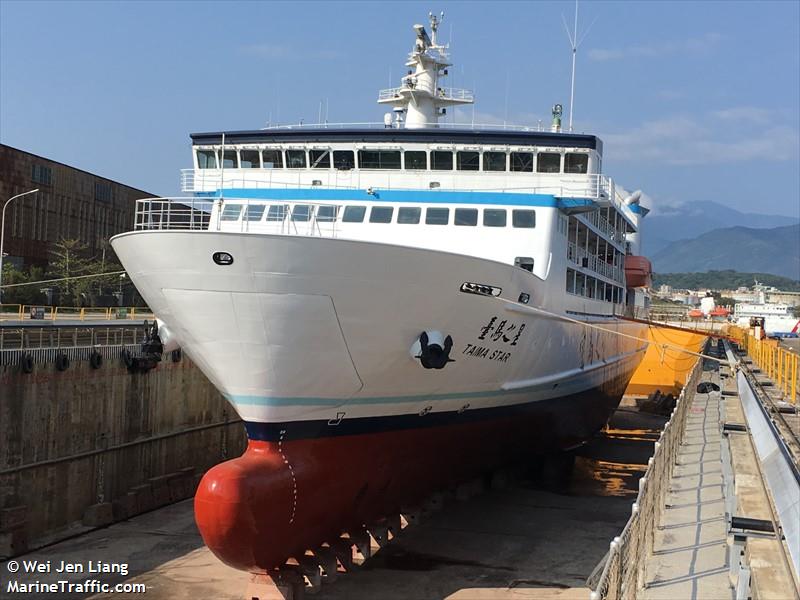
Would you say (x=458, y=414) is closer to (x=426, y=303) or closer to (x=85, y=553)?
(x=426, y=303)

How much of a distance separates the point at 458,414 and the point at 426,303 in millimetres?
2683

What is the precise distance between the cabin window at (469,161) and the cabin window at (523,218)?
5.35 feet

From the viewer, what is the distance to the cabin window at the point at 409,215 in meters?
14.1

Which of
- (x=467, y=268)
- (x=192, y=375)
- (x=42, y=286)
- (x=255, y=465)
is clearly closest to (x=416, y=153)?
(x=467, y=268)

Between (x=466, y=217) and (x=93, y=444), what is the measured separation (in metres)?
9.20

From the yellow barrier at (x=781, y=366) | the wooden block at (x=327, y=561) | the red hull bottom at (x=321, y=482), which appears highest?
the yellow barrier at (x=781, y=366)

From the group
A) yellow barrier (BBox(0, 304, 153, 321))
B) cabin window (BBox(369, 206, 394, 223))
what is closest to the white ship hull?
cabin window (BBox(369, 206, 394, 223))

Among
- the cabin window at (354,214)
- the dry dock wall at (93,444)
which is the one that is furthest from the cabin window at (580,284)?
the dry dock wall at (93,444)

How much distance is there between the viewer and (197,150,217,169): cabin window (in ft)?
53.9

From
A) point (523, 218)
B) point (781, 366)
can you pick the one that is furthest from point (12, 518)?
point (781, 366)

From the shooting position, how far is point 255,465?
31.7ft

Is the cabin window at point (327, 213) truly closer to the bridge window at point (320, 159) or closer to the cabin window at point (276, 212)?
the cabin window at point (276, 212)

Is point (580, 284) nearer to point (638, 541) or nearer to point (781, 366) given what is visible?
point (781, 366)

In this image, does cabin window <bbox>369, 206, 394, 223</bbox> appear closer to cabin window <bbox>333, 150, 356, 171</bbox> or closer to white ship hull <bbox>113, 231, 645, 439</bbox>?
cabin window <bbox>333, 150, 356, 171</bbox>
